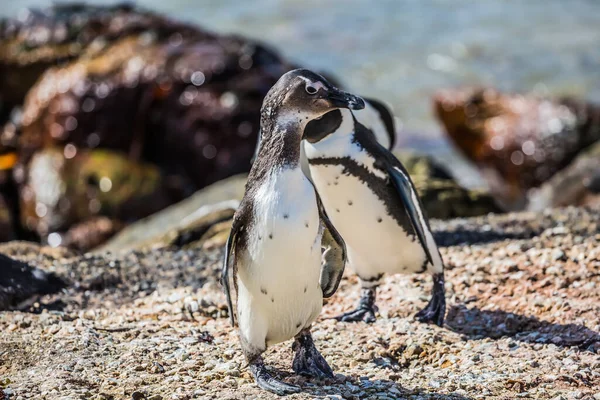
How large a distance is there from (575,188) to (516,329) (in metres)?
5.47

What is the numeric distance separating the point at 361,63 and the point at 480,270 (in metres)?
13.6

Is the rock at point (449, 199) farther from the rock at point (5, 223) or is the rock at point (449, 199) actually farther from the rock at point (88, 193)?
the rock at point (5, 223)

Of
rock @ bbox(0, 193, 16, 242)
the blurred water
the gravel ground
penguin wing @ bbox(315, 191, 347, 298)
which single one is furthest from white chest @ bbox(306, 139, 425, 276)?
the blurred water

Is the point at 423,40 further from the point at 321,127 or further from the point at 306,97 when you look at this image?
the point at 306,97

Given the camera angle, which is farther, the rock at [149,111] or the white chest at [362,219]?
the rock at [149,111]

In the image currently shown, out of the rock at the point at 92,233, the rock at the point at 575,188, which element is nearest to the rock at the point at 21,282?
the rock at the point at 92,233

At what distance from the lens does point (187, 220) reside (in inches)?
324

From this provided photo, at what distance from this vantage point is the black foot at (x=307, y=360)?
164 inches

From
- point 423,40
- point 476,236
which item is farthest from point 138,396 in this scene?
point 423,40

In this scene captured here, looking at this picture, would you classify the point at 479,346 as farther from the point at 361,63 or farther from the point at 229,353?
the point at 361,63

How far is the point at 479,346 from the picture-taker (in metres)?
4.72

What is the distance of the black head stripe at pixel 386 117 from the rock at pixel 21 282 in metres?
2.67

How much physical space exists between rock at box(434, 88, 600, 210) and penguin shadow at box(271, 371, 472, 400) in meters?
8.09

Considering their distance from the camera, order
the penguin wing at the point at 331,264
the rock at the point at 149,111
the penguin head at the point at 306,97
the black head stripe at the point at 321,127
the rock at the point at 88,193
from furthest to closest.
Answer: the rock at the point at 149,111 < the rock at the point at 88,193 < the black head stripe at the point at 321,127 < the penguin wing at the point at 331,264 < the penguin head at the point at 306,97
